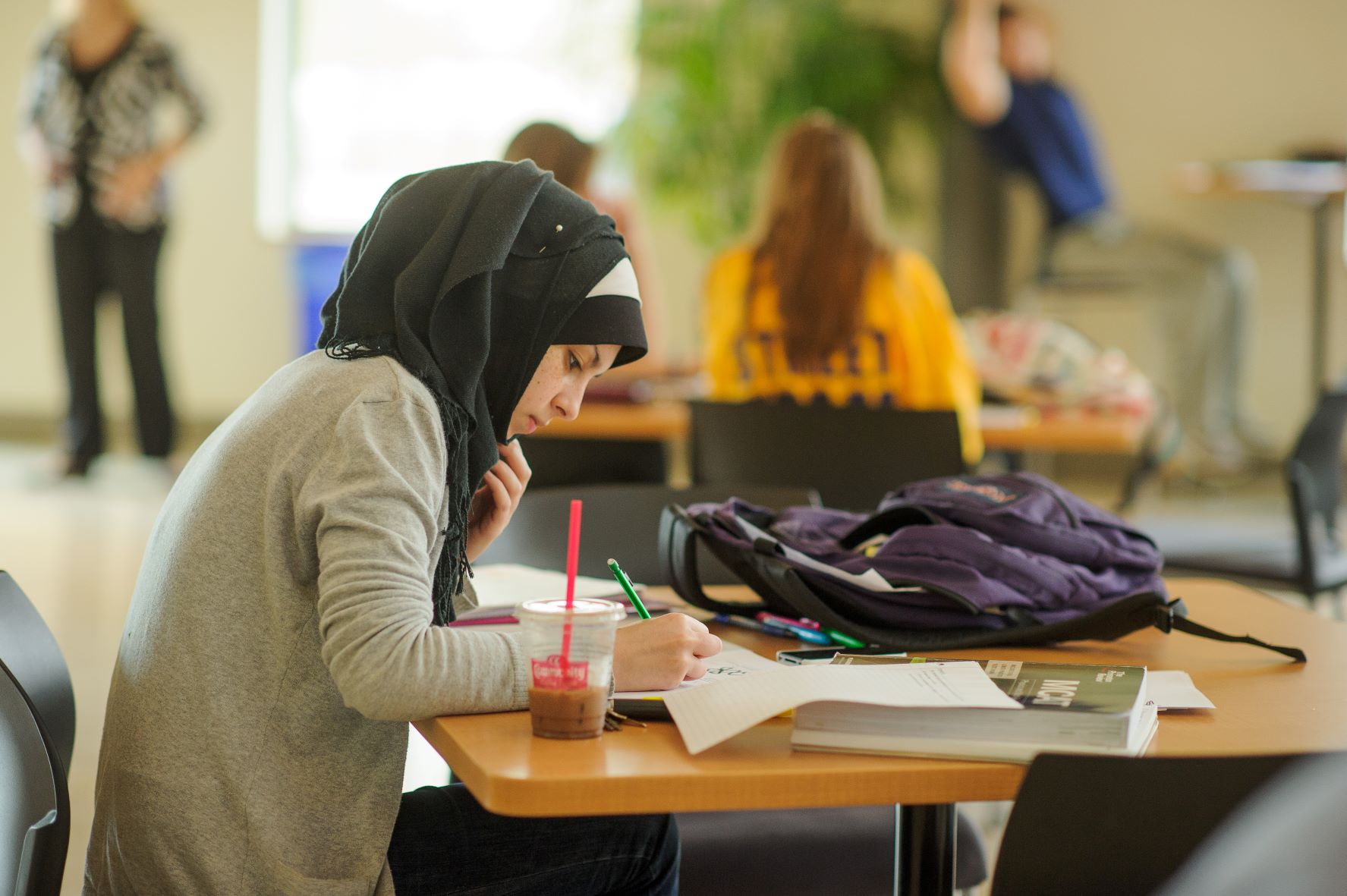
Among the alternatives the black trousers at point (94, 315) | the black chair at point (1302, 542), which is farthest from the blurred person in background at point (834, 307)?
the black trousers at point (94, 315)

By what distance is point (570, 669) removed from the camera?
3.44ft

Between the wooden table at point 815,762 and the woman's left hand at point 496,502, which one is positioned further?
the woman's left hand at point 496,502

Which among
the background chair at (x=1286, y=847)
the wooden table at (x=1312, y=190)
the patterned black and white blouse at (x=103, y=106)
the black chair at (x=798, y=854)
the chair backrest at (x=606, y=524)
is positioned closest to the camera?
the background chair at (x=1286, y=847)

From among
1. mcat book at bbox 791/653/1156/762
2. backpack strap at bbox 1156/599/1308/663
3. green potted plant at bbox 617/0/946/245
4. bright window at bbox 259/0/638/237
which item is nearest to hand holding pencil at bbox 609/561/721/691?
mcat book at bbox 791/653/1156/762

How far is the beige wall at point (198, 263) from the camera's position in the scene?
23.8 ft

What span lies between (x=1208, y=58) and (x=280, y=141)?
4769 mm

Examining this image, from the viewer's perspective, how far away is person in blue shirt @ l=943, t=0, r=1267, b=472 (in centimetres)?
635

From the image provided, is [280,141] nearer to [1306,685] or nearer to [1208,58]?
[1208,58]

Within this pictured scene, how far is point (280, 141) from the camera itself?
742cm

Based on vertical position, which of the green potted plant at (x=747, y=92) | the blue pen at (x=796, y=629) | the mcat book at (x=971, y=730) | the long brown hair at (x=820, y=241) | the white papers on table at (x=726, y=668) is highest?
the green potted plant at (x=747, y=92)

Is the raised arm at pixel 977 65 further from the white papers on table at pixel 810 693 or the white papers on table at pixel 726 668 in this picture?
the white papers on table at pixel 810 693

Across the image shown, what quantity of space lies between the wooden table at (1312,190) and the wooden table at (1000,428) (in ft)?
11.1

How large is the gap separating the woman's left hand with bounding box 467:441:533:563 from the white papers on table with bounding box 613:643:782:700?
0.95 ft

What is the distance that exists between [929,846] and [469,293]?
656 mm
